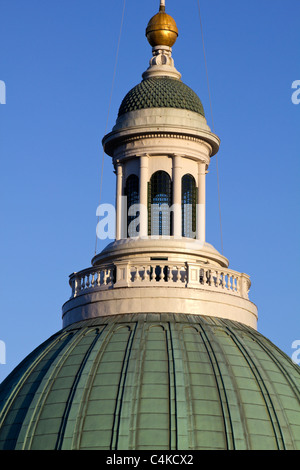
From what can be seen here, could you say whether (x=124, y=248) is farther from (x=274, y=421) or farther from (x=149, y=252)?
(x=274, y=421)

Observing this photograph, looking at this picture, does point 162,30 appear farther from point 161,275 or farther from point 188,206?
point 161,275

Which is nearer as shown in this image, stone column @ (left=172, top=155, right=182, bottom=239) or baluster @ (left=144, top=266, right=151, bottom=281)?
baluster @ (left=144, top=266, right=151, bottom=281)

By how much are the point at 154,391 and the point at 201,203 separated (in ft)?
42.8

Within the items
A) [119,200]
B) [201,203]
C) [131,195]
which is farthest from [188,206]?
[119,200]

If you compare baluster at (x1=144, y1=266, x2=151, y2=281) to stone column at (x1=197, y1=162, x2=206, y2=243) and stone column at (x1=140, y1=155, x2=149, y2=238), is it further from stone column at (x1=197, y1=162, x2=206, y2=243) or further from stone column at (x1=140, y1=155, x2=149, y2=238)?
stone column at (x1=197, y1=162, x2=206, y2=243)

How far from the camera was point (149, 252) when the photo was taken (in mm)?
63062

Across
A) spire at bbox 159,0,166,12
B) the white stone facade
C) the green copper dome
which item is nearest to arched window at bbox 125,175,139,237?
the white stone facade

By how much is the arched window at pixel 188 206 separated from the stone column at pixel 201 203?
0.82ft

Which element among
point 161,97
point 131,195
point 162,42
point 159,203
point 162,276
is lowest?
point 162,276

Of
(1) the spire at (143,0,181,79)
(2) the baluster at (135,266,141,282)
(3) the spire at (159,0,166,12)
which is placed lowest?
(2) the baluster at (135,266,141,282)

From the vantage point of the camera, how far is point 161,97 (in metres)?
67.2

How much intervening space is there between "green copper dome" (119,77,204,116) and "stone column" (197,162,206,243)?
2.62 m

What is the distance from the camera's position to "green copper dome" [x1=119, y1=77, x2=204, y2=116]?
6706 centimetres

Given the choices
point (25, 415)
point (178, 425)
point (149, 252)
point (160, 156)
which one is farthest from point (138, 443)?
point (160, 156)
